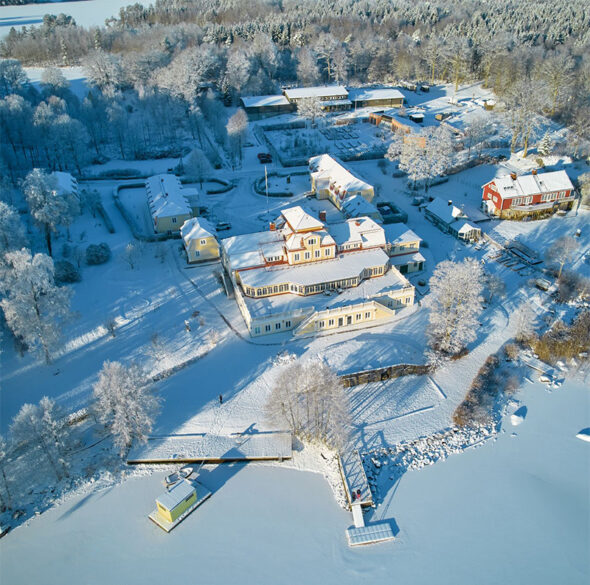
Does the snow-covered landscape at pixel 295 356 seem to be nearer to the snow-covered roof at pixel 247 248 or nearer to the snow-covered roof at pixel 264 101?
the snow-covered roof at pixel 247 248

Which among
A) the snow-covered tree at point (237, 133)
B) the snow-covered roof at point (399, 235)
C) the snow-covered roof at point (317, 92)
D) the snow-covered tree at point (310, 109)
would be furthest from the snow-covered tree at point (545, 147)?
the snow-covered tree at point (237, 133)

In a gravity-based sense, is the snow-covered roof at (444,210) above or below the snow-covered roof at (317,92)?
below

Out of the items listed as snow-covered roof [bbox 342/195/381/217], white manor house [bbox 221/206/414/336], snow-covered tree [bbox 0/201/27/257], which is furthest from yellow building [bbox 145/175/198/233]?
snow-covered roof [bbox 342/195/381/217]

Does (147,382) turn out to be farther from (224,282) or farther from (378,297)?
(378,297)

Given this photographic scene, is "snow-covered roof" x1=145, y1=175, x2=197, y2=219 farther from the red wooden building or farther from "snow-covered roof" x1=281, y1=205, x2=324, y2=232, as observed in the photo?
the red wooden building

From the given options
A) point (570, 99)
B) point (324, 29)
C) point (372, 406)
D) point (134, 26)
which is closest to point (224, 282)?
point (372, 406)

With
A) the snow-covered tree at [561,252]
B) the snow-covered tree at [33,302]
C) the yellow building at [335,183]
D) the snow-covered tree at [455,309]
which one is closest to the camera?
the snow-covered tree at [33,302]

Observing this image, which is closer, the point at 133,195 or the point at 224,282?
the point at 224,282
